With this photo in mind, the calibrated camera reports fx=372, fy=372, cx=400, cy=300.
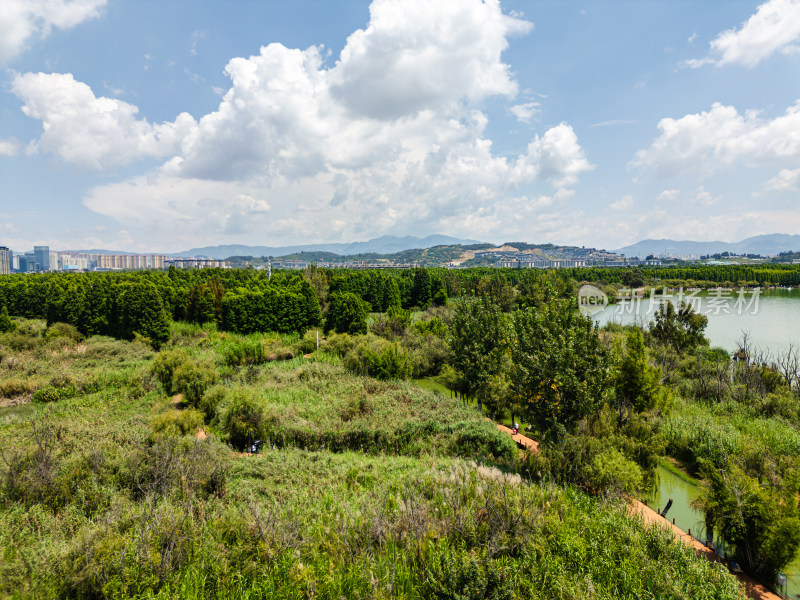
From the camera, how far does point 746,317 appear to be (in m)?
55.7

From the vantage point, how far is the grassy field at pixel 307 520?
742cm

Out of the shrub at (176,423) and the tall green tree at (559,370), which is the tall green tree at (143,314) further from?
the tall green tree at (559,370)

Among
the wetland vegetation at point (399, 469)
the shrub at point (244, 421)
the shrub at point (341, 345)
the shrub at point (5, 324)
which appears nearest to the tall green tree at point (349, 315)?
the shrub at point (341, 345)

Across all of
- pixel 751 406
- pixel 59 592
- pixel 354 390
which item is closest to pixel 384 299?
pixel 354 390

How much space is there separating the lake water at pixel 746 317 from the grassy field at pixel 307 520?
101 feet

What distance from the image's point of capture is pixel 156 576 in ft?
24.1

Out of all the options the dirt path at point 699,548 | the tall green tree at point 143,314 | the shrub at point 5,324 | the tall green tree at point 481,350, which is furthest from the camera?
the shrub at point 5,324

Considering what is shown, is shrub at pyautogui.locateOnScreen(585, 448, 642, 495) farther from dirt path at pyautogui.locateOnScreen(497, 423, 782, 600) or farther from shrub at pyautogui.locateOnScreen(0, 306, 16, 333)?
shrub at pyautogui.locateOnScreen(0, 306, 16, 333)

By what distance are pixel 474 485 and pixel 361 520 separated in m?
3.95

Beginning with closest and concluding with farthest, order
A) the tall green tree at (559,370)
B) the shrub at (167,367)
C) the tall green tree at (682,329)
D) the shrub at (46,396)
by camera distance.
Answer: the tall green tree at (559,370) → the shrub at (46,396) → the shrub at (167,367) → the tall green tree at (682,329)

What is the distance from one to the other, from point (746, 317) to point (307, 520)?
71106mm

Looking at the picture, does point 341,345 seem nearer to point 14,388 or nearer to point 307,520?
point 14,388

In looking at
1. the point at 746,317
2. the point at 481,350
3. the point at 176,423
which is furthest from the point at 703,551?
the point at 746,317

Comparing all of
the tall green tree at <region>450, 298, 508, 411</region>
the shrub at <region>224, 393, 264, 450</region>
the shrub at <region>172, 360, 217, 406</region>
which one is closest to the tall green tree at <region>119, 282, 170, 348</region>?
the shrub at <region>172, 360, 217, 406</region>
